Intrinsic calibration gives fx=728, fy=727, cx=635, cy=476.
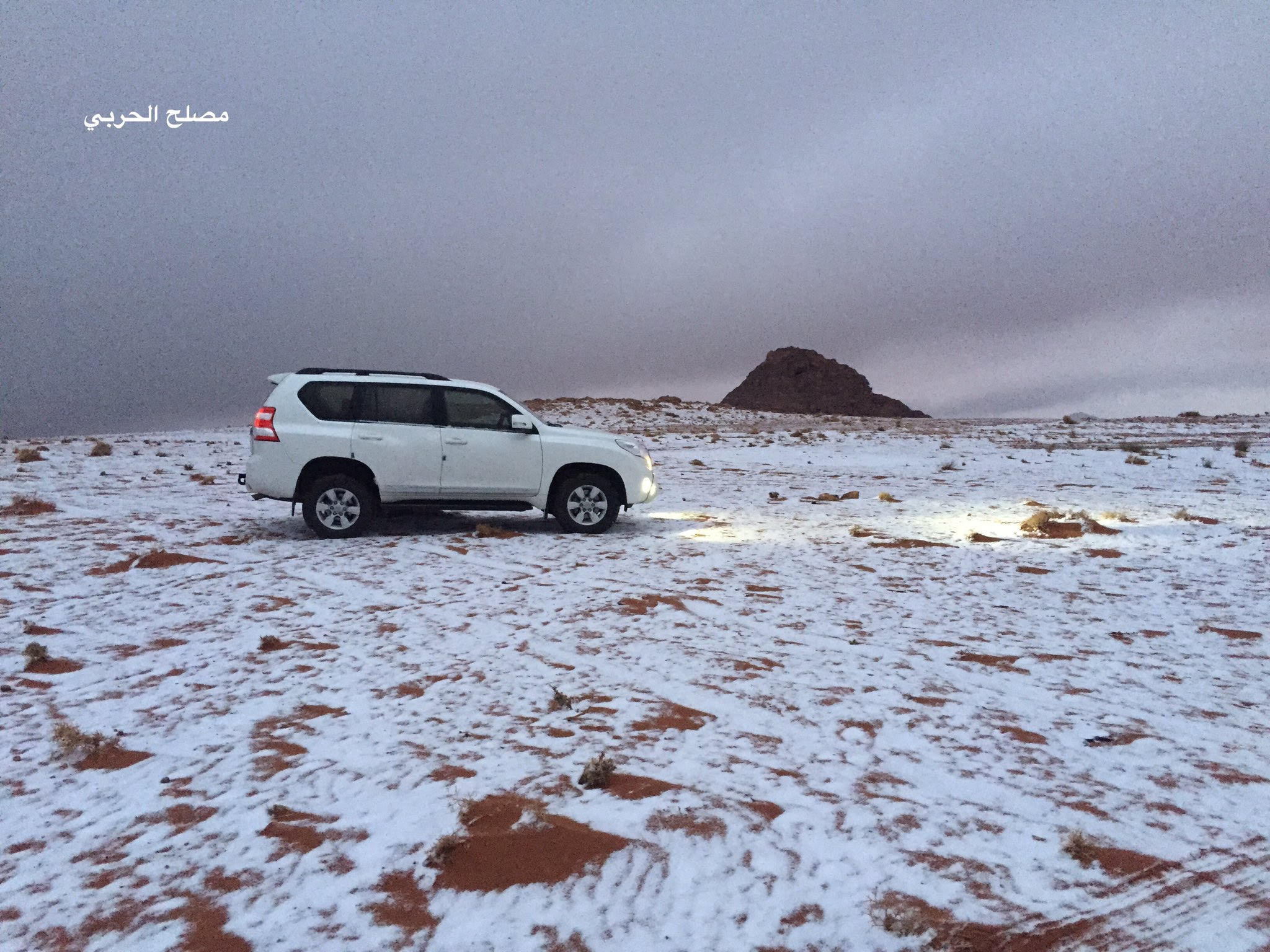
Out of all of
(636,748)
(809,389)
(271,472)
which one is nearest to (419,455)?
(271,472)

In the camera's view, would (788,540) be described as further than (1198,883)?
Yes

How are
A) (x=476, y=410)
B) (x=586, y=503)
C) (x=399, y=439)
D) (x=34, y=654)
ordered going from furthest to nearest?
(x=586, y=503)
(x=476, y=410)
(x=399, y=439)
(x=34, y=654)

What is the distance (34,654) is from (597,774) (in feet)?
14.4

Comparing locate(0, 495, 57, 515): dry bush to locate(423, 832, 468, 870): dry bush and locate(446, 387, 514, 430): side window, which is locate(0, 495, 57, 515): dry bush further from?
locate(423, 832, 468, 870): dry bush

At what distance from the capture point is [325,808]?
3305 mm

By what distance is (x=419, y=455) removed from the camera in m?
9.59

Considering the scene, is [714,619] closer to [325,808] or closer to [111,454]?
[325,808]

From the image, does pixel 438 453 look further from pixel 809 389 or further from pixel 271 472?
pixel 809 389

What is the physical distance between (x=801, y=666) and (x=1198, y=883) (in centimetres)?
254

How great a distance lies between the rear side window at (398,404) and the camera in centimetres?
961

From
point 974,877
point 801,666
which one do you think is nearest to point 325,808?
point 974,877

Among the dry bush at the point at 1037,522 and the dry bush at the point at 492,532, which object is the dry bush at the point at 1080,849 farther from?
the dry bush at the point at 1037,522

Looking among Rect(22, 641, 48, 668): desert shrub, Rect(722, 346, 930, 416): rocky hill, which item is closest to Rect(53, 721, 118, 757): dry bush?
Rect(22, 641, 48, 668): desert shrub

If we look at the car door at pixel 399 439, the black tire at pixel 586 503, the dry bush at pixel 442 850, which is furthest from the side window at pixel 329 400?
the dry bush at pixel 442 850
